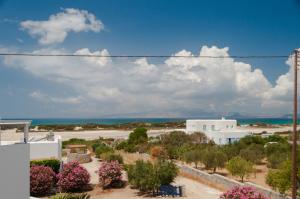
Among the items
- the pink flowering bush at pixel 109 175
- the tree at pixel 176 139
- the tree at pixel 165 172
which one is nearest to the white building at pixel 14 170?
the tree at pixel 165 172

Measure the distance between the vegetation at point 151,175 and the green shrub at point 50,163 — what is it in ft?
15.2

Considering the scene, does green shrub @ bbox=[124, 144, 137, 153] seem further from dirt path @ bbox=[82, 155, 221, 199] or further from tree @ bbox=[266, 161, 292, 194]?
tree @ bbox=[266, 161, 292, 194]

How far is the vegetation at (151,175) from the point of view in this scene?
22.9m

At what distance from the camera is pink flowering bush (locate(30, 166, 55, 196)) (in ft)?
72.6

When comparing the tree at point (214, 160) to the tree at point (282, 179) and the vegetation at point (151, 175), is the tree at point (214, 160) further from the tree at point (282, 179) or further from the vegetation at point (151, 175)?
the tree at point (282, 179)

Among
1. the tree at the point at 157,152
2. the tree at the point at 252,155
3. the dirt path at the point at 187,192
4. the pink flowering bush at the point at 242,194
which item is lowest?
the dirt path at the point at 187,192

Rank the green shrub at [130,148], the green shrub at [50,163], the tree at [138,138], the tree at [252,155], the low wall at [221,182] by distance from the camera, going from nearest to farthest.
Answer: the low wall at [221,182], the green shrub at [50,163], the tree at [252,155], the green shrub at [130,148], the tree at [138,138]

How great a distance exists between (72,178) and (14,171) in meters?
13.1

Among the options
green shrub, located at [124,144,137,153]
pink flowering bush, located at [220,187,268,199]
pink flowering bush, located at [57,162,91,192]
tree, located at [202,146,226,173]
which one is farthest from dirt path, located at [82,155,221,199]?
green shrub, located at [124,144,137,153]

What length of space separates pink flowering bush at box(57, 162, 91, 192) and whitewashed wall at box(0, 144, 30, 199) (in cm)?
1236

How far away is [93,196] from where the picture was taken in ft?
74.8

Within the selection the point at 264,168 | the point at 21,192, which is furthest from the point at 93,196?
the point at 264,168

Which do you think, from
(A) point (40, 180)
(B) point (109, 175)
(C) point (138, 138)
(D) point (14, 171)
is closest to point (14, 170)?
(D) point (14, 171)

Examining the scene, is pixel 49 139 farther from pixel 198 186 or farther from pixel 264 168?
pixel 264 168
